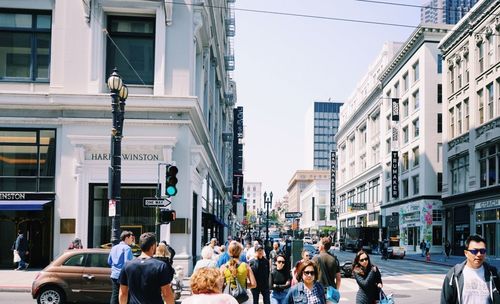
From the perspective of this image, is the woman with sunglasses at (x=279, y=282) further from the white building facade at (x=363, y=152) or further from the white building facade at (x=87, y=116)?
the white building facade at (x=363, y=152)

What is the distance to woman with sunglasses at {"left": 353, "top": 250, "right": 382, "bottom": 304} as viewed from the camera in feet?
31.0

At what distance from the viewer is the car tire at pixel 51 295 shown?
14719mm

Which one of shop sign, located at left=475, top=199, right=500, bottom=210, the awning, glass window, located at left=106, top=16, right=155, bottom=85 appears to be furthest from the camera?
shop sign, located at left=475, top=199, right=500, bottom=210

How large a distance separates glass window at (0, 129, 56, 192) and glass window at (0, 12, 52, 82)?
2426 millimetres

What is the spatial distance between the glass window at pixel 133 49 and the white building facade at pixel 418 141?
4353cm

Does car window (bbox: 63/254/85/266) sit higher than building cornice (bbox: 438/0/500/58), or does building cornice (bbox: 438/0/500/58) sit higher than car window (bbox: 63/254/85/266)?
building cornice (bbox: 438/0/500/58)

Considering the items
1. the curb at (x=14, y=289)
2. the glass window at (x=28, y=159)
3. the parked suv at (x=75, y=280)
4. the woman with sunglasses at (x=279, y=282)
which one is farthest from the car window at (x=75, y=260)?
the glass window at (x=28, y=159)

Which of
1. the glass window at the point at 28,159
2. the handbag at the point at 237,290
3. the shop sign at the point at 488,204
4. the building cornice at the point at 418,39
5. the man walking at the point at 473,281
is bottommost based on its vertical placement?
the handbag at the point at 237,290

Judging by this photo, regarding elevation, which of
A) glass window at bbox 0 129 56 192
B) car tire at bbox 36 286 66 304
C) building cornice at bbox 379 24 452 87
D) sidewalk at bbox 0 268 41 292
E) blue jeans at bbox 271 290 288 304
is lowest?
sidewalk at bbox 0 268 41 292

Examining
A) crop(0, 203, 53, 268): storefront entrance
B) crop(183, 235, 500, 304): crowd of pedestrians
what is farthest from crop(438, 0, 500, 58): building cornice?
crop(183, 235, 500, 304): crowd of pedestrians

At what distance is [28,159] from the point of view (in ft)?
83.2

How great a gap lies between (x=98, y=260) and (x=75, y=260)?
560 mm

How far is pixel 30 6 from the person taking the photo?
1001 inches

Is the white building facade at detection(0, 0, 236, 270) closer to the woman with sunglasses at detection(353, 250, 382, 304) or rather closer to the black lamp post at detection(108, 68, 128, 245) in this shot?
the black lamp post at detection(108, 68, 128, 245)
